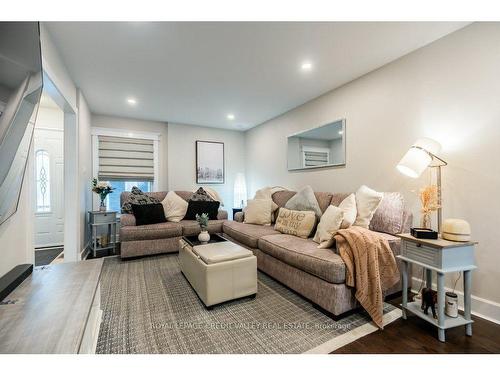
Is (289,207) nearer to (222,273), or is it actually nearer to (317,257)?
(317,257)

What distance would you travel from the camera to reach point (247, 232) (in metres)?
3.00

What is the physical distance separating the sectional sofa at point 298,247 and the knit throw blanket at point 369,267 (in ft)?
0.27

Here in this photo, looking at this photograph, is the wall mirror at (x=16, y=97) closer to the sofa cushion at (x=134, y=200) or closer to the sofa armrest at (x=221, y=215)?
the sofa cushion at (x=134, y=200)

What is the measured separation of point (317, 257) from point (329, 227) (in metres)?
0.41

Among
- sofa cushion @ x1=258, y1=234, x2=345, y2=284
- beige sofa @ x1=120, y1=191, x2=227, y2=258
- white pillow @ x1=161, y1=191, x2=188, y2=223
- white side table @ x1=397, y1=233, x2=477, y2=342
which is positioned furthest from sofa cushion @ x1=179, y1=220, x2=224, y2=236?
white side table @ x1=397, y1=233, x2=477, y2=342

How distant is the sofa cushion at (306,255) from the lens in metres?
1.76

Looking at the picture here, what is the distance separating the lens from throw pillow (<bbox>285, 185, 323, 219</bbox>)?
2832 millimetres

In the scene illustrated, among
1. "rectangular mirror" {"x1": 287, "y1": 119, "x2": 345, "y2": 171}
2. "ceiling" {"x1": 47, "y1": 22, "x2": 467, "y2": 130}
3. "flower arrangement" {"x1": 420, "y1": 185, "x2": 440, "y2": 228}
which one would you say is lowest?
"flower arrangement" {"x1": 420, "y1": 185, "x2": 440, "y2": 228}

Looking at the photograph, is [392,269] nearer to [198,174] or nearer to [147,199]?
[147,199]

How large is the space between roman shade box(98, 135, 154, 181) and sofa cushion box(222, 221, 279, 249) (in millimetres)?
2304

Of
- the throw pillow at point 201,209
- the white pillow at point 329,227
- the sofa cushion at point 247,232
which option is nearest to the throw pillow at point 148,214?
the throw pillow at point 201,209

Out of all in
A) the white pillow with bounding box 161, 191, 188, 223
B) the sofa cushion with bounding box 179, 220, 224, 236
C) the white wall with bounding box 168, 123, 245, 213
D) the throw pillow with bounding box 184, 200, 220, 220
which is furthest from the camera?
the white wall with bounding box 168, 123, 245, 213

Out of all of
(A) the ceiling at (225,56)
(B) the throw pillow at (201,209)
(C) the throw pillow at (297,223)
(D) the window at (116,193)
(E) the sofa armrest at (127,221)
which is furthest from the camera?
(D) the window at (116,193)

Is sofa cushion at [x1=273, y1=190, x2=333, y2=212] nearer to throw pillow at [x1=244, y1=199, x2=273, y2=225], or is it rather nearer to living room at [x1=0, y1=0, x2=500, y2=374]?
living room at [x1=0, y1=0, x2=500, y2=374]
